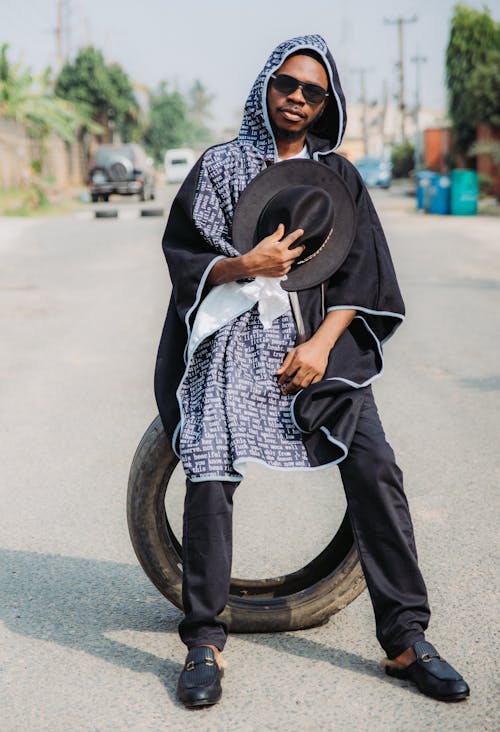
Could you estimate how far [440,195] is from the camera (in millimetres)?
26219

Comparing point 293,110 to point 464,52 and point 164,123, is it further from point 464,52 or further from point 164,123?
point 164,123

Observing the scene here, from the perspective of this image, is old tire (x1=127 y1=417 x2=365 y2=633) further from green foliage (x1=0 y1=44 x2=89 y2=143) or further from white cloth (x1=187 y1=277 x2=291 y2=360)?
green foliage (x1=0 y1=44 x2=89 y2=143)

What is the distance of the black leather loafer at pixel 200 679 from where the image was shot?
9.95ft

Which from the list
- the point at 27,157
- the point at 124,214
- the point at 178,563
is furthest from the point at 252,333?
the point at 27,157

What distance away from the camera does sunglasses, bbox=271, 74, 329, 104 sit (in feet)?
10.5

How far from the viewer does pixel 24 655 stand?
3.42m

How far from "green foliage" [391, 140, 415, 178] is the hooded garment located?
59539 mm

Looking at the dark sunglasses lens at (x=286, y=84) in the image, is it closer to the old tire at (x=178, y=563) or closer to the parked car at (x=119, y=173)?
the old tire at (x=178, y=563)

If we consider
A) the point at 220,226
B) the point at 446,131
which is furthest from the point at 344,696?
the point at 446,131

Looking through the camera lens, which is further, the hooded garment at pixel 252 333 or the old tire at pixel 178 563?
the old tire at pixel 178 563

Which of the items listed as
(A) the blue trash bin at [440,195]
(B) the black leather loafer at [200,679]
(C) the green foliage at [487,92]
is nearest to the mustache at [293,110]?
(B) the black leather loafer at [200,679]

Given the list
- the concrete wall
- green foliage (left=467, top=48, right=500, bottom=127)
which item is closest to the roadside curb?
the concrete wall

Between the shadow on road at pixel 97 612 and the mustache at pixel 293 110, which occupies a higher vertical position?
the mustache at pixel 293 110

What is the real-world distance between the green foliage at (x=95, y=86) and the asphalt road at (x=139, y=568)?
4481 cm
